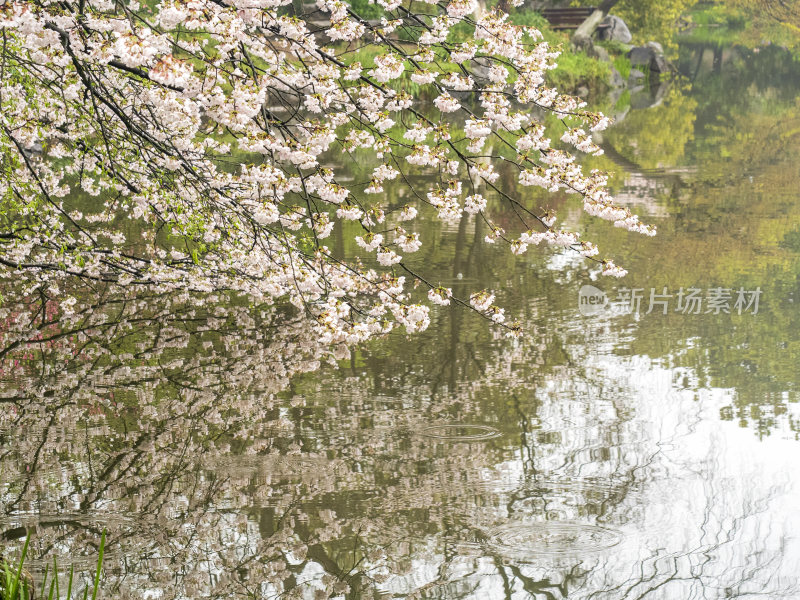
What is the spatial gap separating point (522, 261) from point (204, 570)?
6516 mm

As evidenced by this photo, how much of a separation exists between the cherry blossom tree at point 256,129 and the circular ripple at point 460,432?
Answer: 923mm

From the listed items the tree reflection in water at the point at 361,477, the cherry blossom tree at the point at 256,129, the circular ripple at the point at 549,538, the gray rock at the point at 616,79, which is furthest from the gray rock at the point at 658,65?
the circular ripple at the point at 549,538

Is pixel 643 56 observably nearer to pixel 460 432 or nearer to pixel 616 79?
pixel 616 79

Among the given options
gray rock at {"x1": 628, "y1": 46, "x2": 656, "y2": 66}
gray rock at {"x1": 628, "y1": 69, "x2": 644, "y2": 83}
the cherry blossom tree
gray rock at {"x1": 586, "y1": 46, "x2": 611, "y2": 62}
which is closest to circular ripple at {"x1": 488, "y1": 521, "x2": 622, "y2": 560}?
the cherry blossom tree

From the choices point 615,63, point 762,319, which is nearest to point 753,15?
point 615,63

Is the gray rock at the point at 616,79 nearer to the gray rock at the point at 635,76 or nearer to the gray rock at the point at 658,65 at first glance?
the gray rock at the point at 635,76

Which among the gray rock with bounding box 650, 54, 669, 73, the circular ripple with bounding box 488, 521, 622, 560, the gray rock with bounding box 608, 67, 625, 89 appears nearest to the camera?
the circular ripple with bounding box 488, 521, 622, 560

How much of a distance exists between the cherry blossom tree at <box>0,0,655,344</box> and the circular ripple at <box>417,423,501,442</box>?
3.03ft

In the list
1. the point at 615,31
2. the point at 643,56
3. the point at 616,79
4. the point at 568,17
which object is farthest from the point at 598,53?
the point at 643,56

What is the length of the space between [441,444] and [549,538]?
125cm

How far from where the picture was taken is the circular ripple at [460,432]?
5934 millimetres

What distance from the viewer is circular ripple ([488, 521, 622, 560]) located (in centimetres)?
461

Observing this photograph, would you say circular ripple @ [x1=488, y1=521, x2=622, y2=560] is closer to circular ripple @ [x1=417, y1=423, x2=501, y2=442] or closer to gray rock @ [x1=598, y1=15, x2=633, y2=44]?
circular ripple @ [x1=417, y1=423, x2=501, y2=442]

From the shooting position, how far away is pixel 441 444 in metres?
5.85
